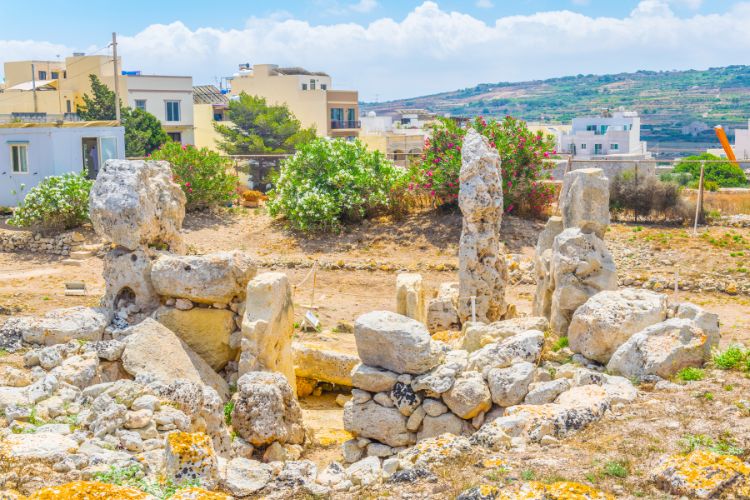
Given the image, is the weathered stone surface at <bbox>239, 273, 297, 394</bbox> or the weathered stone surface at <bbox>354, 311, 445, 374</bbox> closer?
the weathered stone surface at <bbox>354, 311, 445, 374</bbox>

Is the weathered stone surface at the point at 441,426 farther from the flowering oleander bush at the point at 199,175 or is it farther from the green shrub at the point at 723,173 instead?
the green shrub at the point at 723,173

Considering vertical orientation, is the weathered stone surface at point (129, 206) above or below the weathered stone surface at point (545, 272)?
above

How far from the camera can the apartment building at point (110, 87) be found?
50594 mm

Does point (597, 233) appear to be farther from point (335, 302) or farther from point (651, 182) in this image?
point (651, 182)

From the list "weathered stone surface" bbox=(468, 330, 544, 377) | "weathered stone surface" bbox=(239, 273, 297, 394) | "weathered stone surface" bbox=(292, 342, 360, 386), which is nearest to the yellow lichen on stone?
"weathered stone surface" bbox=(468, 330, 544, 377)

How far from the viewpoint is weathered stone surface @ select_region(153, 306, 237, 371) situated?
12.6 m

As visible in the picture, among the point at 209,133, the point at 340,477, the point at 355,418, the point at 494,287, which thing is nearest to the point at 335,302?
the point at 494,287

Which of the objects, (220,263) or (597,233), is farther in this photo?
(597,233)

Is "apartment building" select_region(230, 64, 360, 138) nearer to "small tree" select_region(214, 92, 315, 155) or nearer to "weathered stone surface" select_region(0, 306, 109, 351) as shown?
"small tree" select_region(214, 92, 315, 155)

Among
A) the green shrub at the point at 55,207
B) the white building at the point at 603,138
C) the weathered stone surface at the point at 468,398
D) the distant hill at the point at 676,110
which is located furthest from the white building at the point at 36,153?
the distant hill at the point at 676,110

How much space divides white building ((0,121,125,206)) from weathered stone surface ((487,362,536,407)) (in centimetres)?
2002

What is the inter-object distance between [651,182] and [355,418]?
1734 centimetres

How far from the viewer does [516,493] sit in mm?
→ 6766

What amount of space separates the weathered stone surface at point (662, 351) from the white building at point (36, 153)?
2058 centimetres
